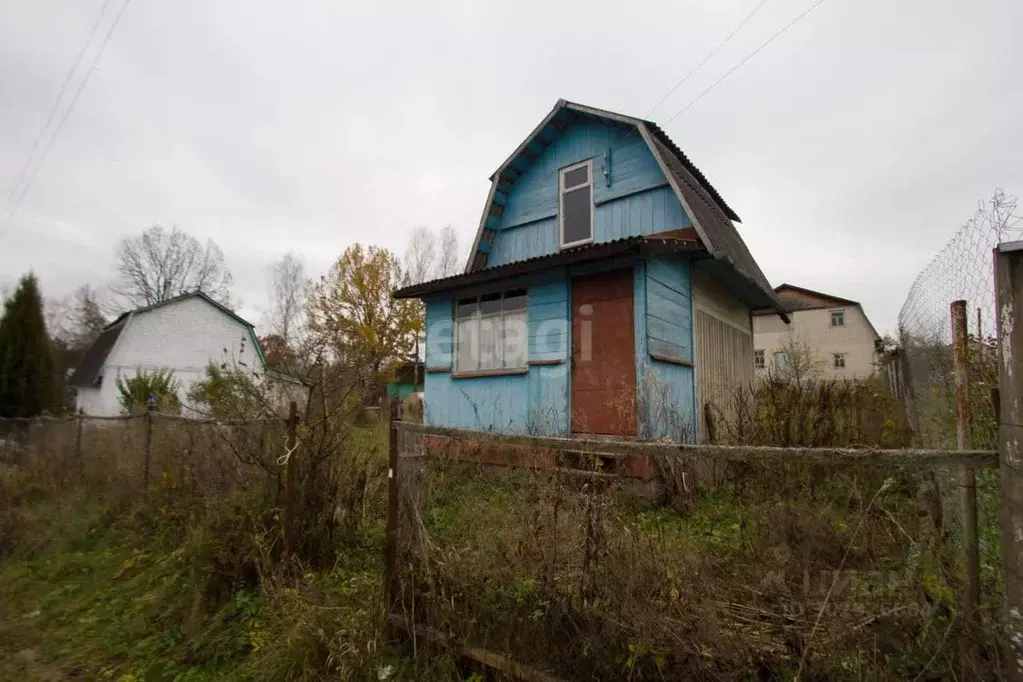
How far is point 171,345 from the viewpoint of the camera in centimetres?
2123

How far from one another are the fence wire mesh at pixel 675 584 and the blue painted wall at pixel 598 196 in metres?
6.17

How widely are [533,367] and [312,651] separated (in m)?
5.16

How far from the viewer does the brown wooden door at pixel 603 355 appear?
6.64 metres

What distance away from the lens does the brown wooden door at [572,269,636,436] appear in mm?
6645

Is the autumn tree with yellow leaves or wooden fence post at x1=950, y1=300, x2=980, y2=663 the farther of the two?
the autumn tree with yellow leaves

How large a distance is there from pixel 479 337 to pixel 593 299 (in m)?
2.21

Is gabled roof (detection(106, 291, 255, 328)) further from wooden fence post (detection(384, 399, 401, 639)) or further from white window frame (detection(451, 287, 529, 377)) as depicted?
wooden fence post (detection(384, 399, 401, 639))

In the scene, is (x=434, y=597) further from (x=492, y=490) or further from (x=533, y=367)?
(x=533, y=367)

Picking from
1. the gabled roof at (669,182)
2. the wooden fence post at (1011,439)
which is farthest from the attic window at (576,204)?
the wooden fence post at (1011,439)

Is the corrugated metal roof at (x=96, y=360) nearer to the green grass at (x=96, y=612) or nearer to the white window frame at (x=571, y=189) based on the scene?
the green grass at (x=96, y=612)

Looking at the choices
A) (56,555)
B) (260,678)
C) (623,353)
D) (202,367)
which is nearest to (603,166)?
(623,353)

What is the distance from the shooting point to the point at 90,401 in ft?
62.9

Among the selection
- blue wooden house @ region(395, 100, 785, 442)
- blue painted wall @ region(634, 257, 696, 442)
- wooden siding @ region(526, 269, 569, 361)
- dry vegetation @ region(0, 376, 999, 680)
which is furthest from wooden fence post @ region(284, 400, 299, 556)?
wooden siding @ region(526, 269, 569, 361)

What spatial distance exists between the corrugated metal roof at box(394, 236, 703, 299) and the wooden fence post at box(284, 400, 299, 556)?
163 inches
